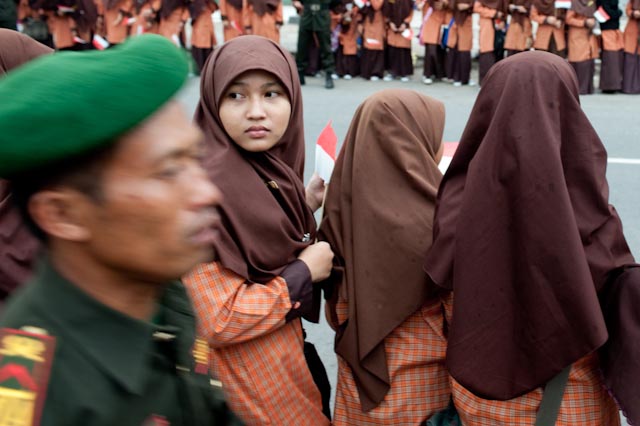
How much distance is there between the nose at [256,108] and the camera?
2.67m

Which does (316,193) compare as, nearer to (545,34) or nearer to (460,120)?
(460,120)

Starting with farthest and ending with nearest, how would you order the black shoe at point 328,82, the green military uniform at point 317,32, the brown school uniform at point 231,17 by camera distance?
1. the brown school uniform at point 231,17
2. the green military uniform at point 317,32
3. the black shoe at point 328,82

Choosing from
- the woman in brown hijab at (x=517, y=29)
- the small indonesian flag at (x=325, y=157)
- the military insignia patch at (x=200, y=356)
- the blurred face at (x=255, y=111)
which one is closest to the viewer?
the military insignia patch at (x=200, y=356)

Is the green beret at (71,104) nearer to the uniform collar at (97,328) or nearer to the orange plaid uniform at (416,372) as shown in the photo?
the uniform collar at (97,328)

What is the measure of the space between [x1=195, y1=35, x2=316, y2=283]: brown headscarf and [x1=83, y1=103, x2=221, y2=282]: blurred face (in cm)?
115

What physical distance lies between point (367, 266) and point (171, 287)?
44.0 inches

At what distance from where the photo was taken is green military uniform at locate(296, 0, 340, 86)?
12086 millimetres

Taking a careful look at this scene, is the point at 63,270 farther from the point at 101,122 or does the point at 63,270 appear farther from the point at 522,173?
the point at 522,173

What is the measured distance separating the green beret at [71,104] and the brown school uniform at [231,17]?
12009 mm

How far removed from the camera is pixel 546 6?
36.9 ft

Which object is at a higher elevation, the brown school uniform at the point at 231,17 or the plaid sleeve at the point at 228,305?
the plaid sleeve at the point at 228,305

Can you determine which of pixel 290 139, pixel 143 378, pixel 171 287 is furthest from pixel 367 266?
Answer: pixel 143 378

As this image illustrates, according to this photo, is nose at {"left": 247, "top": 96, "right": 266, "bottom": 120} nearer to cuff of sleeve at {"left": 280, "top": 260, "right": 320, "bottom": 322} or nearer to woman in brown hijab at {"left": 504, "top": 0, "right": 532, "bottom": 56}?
cuff of sleeve at {"left": 280, "top": 260, "right": 320, "bottom": 322}

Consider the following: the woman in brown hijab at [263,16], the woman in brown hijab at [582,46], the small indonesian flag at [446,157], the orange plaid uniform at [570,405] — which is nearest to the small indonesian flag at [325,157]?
the small indonesian flag at [446,157]
